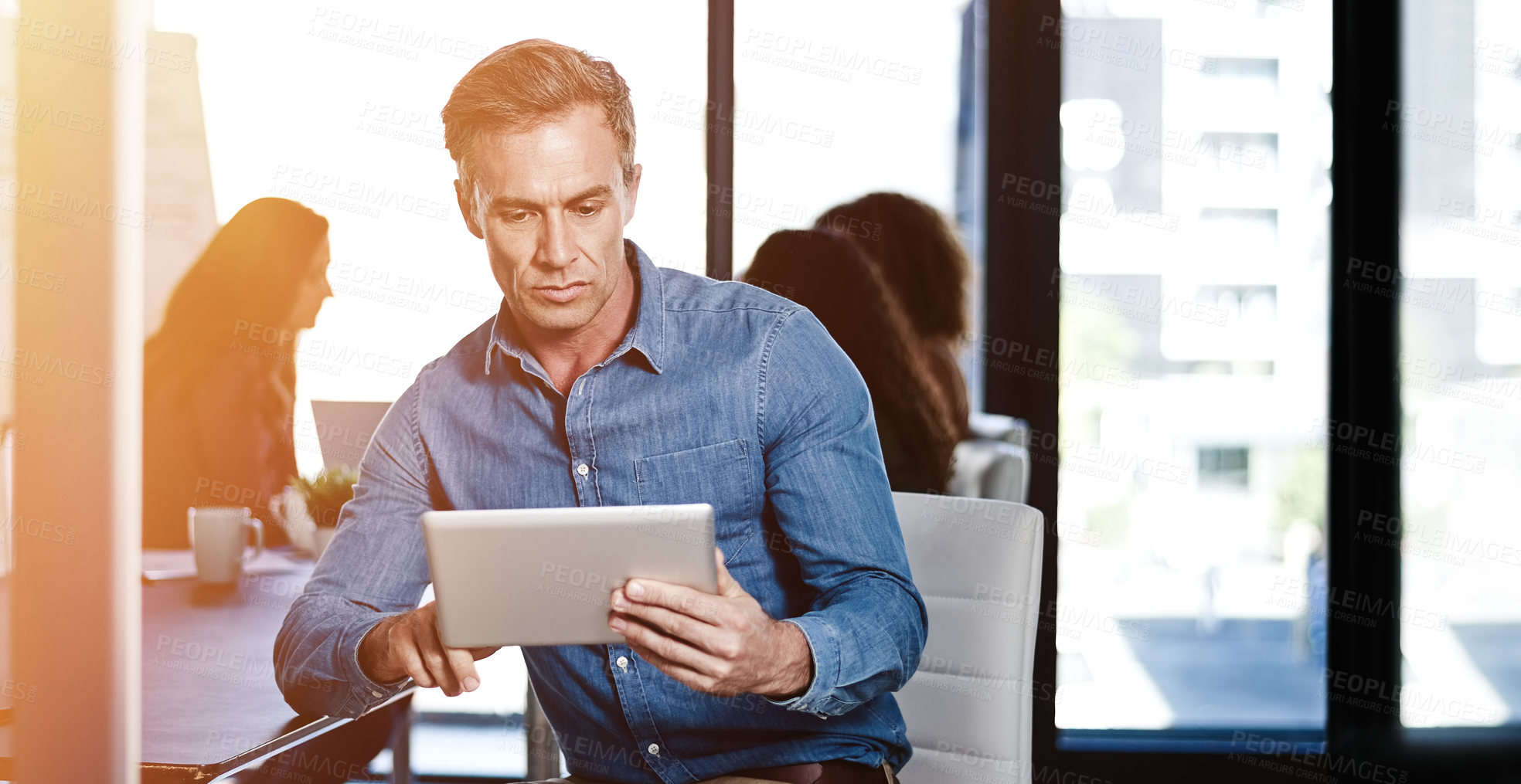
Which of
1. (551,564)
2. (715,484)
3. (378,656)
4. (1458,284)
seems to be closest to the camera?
(551,564)

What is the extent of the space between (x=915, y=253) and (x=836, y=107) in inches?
14.9

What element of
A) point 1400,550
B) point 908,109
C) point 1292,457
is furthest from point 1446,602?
point 908,109

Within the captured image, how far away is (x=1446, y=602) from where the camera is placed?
2.56 metres

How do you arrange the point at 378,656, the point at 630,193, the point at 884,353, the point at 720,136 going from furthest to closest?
the point at 720,136 → the point at 884,353 → the point at 630,193 → the point at 378,656

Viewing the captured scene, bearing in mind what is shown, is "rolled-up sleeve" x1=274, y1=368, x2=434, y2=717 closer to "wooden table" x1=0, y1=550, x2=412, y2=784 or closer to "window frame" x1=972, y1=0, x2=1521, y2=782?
"wooden table" x1=0, y1=550, x2=412, y2=784

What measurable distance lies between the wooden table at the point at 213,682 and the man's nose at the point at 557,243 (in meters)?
0.57

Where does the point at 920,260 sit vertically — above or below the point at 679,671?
above

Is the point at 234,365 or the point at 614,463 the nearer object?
the point at 614,463

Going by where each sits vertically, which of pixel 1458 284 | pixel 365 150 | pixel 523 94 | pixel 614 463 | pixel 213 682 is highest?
pixel 365 150

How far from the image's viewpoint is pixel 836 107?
8.02 feet

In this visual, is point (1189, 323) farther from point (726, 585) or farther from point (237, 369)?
point (237, 369)

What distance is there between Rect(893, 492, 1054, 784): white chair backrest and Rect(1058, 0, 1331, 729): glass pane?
127 cm

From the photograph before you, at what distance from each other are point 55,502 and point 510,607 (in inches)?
16.5

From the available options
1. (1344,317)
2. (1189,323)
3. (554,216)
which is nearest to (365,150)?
(554,216)
